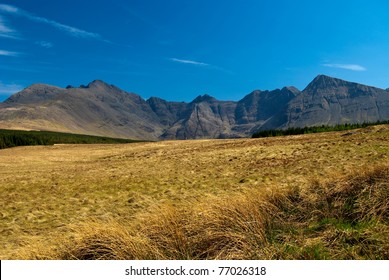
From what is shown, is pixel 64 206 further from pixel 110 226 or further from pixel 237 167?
pixel 237 167

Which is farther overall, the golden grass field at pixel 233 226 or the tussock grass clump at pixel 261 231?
the golden grass field at pixel 233 226

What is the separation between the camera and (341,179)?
9.62 meters

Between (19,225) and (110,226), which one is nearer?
(110,226)

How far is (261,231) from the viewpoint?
22.1 ft

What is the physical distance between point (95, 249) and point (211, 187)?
1262 centimetres

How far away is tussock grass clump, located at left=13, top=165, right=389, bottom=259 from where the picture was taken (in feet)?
18.8

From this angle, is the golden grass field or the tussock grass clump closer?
the tussock grass clump

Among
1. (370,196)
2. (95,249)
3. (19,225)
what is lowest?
(19,225)

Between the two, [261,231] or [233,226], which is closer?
[261,231]

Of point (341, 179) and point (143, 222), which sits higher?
point (341, 179)

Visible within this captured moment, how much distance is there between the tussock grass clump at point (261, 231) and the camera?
574 cm

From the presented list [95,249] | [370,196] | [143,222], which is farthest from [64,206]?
[370,196]
